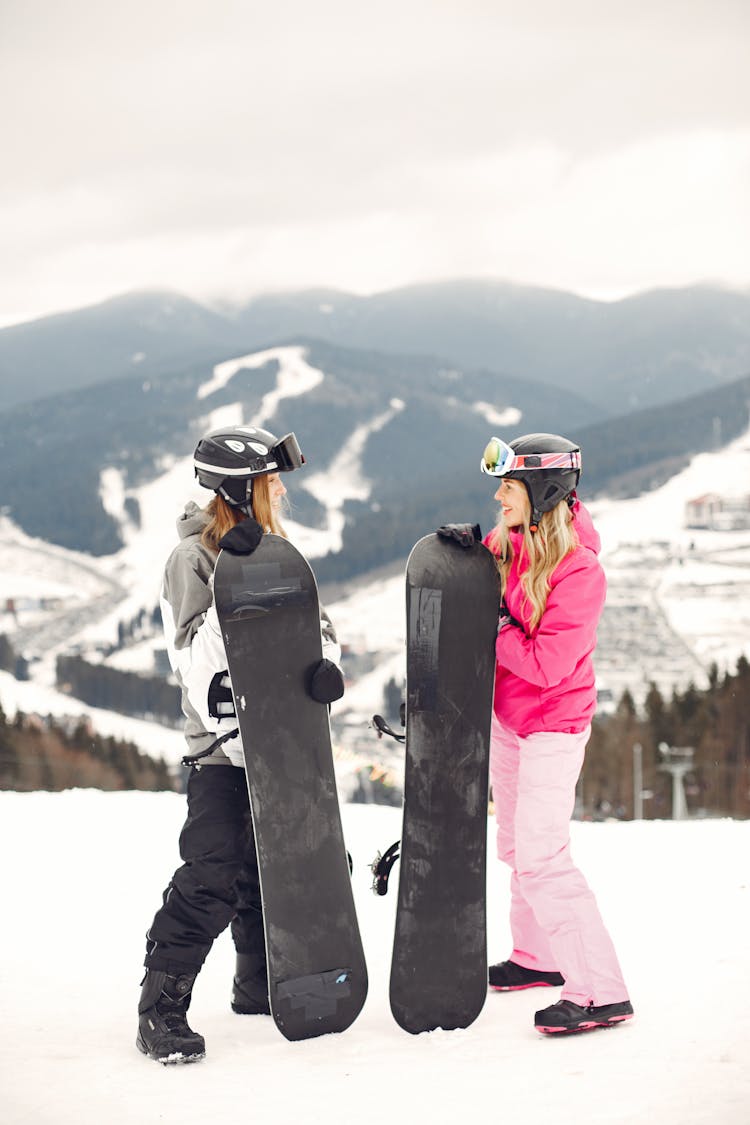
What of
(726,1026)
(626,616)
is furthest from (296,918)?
(626,616)

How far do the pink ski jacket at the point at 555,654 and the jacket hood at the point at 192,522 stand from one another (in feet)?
3.53

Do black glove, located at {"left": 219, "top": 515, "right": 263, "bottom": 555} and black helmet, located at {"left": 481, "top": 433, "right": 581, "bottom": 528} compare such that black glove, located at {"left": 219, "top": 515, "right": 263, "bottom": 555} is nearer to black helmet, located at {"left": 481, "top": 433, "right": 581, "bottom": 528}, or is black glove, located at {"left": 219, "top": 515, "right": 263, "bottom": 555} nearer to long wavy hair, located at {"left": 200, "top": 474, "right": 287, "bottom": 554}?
long wavy hair, located at {"left": 200, "top": 474, "right": 287, "bottom": 554}

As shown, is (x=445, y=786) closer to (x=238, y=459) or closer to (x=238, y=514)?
(x=238, y=514)

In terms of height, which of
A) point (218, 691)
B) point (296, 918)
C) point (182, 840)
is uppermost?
point (218, 691)

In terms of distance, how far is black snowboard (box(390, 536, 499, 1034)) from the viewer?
381cm

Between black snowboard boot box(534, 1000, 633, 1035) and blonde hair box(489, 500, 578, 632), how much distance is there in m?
1.26

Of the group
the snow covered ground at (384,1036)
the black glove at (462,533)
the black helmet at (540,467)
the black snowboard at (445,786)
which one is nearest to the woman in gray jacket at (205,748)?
the snow covered ground at (384,1036)

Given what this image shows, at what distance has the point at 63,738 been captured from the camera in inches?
2041

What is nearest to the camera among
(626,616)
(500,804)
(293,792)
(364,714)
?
(293,792)

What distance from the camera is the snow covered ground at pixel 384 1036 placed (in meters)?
3.25

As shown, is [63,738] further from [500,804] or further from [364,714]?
[364,714]

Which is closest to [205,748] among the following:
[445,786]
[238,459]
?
[445,786]

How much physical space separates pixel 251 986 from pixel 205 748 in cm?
103

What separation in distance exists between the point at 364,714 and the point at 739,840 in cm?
10730
